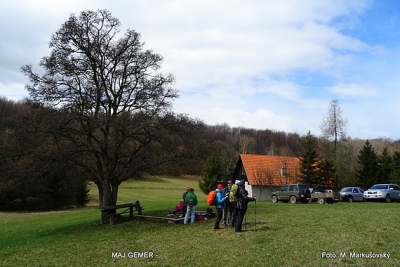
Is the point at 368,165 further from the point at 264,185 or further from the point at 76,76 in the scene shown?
the point at 76,76

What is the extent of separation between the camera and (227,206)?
17.1 m

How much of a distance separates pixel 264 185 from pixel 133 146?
33624 mm

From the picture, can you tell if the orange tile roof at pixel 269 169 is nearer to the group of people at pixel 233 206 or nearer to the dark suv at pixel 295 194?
the dark suv at pixel 295 194

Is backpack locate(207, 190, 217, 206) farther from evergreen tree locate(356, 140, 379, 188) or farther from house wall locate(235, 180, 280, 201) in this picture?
evergreen tree locate(356, 140, 379, 188)

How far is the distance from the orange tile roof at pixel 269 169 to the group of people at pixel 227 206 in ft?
113

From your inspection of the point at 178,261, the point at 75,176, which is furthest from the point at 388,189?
the point at 178,261

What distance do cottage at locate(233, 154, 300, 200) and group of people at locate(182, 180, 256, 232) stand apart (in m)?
34.5

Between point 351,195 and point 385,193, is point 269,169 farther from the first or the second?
point 385,193

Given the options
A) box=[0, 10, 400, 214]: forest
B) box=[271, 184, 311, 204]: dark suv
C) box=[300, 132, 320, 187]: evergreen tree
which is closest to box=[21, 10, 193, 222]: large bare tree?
box=[0, 10, 400, 214]: forest

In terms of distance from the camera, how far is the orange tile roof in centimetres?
5388

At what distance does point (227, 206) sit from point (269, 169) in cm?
3945

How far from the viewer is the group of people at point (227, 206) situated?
15070mm

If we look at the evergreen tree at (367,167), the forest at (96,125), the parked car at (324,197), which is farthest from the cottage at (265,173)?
the forest at (96,125)

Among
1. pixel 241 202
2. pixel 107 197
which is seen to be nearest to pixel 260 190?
pixel 107 197
